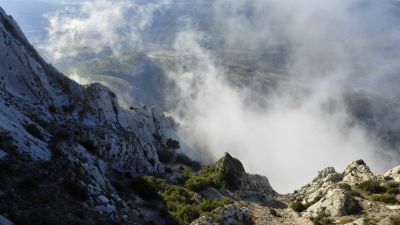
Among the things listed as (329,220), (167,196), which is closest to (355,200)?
(329,220)

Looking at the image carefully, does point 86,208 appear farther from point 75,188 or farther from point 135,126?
point 135,126

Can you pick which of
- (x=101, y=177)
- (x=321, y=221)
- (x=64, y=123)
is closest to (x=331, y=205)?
(x=321, y=221)

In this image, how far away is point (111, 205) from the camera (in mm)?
34812

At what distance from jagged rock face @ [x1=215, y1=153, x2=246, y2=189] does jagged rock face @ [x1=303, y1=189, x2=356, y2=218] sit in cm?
2055

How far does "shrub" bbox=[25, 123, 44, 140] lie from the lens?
128 ft

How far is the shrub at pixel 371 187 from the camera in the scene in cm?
6519

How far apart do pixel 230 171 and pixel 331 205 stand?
86.9ft

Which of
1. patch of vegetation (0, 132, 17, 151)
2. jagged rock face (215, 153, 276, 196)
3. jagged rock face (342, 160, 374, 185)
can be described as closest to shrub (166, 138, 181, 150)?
jagged rock face (215, 153, 276, 196)

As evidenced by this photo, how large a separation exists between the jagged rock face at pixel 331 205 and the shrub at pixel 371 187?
6.52 m

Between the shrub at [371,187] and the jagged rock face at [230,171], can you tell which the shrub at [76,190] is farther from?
the jagged rock face at [230,171]

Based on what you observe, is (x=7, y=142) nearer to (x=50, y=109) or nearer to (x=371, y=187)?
(x=50, y=109)

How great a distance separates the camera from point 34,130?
39.5 meters

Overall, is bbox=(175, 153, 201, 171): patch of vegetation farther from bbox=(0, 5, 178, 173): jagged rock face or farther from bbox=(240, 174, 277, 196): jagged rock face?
bbox=(0, 5, 178, 173): jagged rock face

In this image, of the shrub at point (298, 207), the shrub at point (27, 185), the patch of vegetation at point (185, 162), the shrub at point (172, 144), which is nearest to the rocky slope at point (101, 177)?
the shrub at point (27, 185)
